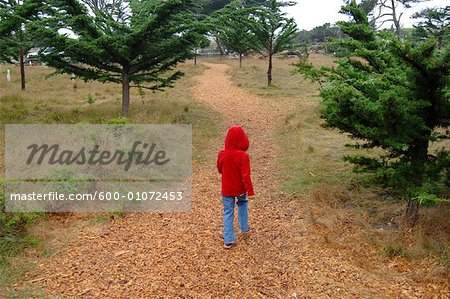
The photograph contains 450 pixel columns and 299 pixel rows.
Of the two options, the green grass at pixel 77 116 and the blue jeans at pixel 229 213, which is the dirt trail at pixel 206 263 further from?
the green grass at pixel 77 116

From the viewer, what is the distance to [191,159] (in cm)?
800

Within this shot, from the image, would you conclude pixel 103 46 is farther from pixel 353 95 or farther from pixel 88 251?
pixel 353 95

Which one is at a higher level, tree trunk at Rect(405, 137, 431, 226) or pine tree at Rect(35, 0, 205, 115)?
pine tree at Rect(35, 0, 205, 115)

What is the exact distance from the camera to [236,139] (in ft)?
14.7

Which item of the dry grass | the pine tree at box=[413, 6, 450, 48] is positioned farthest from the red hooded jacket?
the pine tree at box=[413, 6, 450, 48]

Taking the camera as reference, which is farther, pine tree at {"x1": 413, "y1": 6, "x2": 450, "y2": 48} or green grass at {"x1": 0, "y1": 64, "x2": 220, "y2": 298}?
pine tree at {"x1": 413, "y1": 6, "x2": 450, "y2": 48}

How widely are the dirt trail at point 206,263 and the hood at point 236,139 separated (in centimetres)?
131

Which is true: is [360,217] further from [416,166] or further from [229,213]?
[229,213]

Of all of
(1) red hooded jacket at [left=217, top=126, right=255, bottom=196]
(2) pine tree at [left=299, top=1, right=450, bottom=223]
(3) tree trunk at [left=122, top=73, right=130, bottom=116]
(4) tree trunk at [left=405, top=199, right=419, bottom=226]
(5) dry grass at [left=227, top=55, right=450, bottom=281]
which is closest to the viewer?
(2) pine tree at [left=299, top=1, right=450, bottom=223]

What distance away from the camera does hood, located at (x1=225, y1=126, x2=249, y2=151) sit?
4473 mm

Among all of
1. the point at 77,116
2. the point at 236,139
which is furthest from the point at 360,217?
the point at 77,116

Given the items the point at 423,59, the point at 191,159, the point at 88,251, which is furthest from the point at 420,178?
the point at 191,159

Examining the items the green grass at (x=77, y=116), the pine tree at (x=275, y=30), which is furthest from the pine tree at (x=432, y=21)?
the green grass at (x=77, y=116)

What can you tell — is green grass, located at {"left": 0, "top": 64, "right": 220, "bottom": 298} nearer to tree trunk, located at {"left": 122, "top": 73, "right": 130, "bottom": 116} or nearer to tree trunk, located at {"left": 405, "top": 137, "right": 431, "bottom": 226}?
tree trunk, located at {"left": 122, "top": 73, "right": 130, "bottom": 116}
